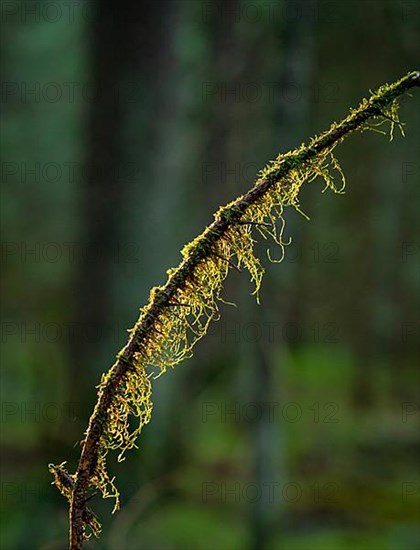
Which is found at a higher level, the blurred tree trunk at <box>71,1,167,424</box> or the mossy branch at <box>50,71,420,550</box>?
the blurred tree trunk at <box>71,1,167,424</box>

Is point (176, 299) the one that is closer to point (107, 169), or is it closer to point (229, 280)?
point (107, 169)

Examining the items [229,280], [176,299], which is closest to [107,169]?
[176,299]

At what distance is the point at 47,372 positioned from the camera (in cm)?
1416

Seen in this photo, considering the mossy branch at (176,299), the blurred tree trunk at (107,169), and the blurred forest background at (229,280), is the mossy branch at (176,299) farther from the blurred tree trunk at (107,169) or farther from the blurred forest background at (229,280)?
the blurred tree trunk at (107,169)

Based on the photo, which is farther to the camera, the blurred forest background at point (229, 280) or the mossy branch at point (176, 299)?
the blurred forest background at point (229, 280)

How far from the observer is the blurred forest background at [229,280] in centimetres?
638

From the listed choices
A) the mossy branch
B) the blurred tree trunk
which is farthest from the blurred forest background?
the mossy branch

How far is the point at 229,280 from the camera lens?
13.9 meters

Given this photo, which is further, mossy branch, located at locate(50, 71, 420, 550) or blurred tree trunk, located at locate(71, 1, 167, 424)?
blurred tree trunk, located at locate(71, 1, 167, 424)

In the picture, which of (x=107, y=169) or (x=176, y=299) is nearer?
(x=176, y=299)

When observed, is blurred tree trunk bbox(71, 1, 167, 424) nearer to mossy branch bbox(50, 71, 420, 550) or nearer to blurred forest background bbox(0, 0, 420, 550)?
blurred forest background bbox(0, 0, 420, 550)

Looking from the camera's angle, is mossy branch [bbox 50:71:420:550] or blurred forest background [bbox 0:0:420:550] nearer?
mossy branch [bbox 50:71:420:550]

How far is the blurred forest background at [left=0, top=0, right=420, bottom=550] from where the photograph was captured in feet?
20.9

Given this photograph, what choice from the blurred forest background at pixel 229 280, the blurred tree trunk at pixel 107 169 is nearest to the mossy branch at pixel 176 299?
the blurred forest background at pixel 229 280
